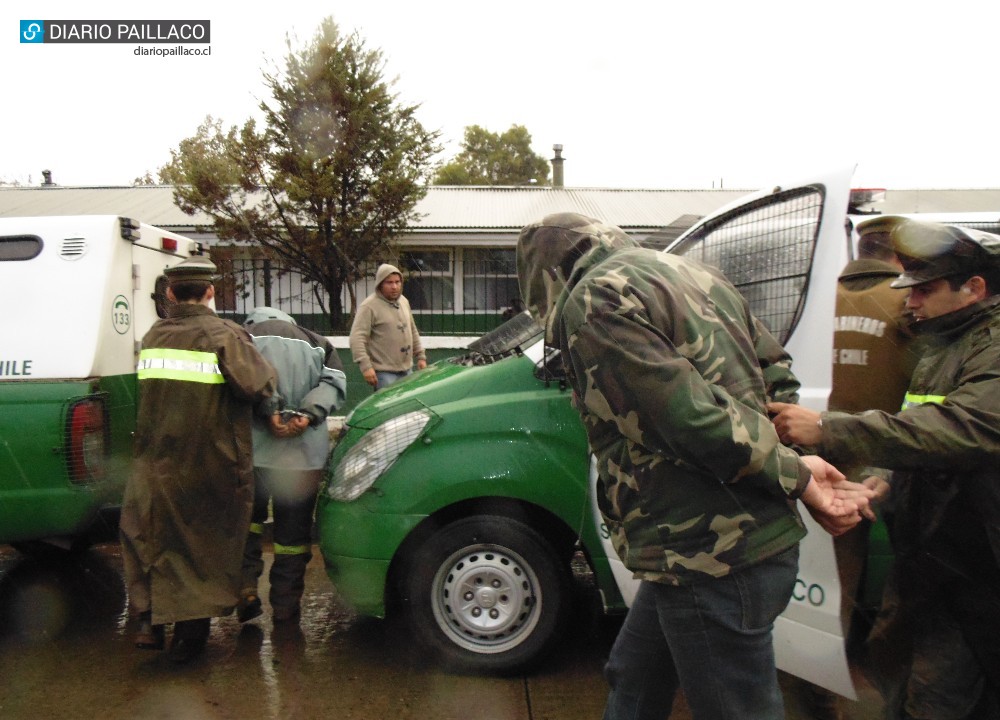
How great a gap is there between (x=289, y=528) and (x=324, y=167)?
8.24 m

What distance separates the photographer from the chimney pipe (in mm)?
19453

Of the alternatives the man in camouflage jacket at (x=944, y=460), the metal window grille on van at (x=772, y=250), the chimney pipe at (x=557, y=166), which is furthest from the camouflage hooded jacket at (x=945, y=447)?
the chimney pipe at (x=557, y=166)

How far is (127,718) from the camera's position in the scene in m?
3.31

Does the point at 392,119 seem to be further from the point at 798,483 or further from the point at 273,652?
the point at 798,483

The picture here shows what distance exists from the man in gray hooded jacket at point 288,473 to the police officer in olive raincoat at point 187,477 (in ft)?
0.85

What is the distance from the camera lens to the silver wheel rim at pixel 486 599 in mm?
3486

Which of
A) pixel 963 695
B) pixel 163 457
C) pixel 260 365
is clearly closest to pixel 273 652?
pixel 163 457

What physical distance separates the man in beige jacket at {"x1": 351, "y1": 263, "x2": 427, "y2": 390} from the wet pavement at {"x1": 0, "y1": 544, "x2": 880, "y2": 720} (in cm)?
277

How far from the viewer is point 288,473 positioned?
13.3 ft

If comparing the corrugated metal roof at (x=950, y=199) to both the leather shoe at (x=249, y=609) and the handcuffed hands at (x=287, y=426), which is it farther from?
the leather shoe at (x=249, y=609)

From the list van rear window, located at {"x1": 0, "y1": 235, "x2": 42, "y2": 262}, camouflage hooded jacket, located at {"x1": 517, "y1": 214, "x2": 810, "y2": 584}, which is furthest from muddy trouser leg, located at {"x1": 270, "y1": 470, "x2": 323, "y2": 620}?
camouflage hooded jacket, located at {"x1": 517, "y1": 214, "x2": 810, "y2": 584}

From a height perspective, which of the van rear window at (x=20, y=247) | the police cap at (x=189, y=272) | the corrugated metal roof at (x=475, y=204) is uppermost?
the corrugated metal roof at (x=475, y=204)

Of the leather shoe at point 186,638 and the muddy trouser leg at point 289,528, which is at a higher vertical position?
the muddy trouser leg at point 289,528

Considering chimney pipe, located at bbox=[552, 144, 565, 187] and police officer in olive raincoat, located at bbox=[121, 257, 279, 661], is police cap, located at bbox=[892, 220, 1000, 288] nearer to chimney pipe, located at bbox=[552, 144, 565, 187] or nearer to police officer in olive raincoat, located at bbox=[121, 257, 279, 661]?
police officer in olive raincoat, located at bbox=[121, 257, 279, 661]
